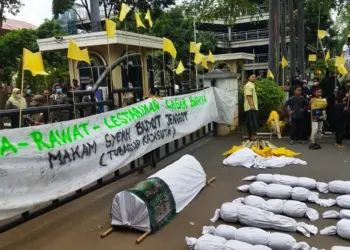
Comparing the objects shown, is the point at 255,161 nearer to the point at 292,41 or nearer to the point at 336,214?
the point at 336,214

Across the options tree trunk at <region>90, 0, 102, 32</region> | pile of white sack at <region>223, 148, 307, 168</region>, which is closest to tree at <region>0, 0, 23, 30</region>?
tree trunk at <region>90, 0, 102, 32</region>

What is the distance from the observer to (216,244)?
329 centimetres

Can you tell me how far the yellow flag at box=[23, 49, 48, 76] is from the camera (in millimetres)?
3729

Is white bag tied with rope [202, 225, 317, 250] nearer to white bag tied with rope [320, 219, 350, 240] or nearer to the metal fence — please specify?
white bag tied with rope [320, 219, 350, 240]

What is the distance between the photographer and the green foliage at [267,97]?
10.0 meters

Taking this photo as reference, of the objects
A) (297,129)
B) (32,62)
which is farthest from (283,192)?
(297,129)

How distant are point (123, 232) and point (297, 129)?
6063 mm

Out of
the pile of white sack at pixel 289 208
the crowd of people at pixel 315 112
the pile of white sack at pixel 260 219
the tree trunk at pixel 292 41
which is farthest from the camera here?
the tree trunk at pixel 292 41

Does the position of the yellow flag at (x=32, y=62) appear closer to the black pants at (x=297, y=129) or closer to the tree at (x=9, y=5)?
the black pants at (x=297, y=129)

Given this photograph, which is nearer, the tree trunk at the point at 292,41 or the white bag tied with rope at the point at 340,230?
the white bag tied with rope at the point at 340,230

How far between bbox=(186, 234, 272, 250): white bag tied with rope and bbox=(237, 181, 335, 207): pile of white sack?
5.46ft

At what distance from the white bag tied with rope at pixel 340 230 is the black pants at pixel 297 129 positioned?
5122 millimetres

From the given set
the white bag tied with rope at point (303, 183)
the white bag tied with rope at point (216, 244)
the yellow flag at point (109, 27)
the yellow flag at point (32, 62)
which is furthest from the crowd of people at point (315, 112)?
the yellow flag at point (32, 62)

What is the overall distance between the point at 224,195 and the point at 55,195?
7.79 ft
